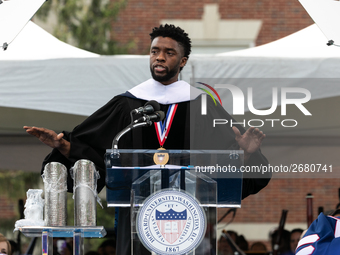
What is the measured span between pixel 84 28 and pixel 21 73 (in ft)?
21.3

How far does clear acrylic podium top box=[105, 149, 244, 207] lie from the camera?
324 cm

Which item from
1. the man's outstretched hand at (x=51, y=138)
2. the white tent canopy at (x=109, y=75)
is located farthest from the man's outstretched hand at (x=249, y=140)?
the white tent canopy at (x=109, y=75)

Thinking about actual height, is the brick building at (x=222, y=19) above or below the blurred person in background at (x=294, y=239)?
above

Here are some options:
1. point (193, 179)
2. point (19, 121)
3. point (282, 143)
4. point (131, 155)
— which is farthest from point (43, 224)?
point (282, 143)

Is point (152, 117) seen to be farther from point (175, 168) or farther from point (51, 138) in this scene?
point (51, 138)

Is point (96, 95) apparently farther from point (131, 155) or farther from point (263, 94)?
point (131, 155)

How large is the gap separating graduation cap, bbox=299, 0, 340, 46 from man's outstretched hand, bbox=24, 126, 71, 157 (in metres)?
2.09

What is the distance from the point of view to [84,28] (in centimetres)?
1133

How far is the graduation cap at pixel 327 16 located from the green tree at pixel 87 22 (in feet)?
23.1

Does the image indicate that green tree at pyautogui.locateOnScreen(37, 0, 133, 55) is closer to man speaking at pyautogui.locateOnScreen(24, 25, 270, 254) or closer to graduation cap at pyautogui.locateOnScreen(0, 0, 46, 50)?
graduation cap at pyautogui.locateOnScreen(0, 0, 46, 50)

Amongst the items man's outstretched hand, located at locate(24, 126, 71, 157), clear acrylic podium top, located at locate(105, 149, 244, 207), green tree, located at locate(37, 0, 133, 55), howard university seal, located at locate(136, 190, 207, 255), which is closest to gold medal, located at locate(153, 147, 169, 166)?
clear acrylic podium top, located at locate(105, 149, 244, 207)

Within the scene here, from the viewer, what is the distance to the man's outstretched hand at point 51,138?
3.63 metres

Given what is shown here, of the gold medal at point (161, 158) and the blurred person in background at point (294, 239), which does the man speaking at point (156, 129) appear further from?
the blurred person in background at point (294, 239)

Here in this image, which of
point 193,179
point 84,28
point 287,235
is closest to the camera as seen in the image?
point 193,179
